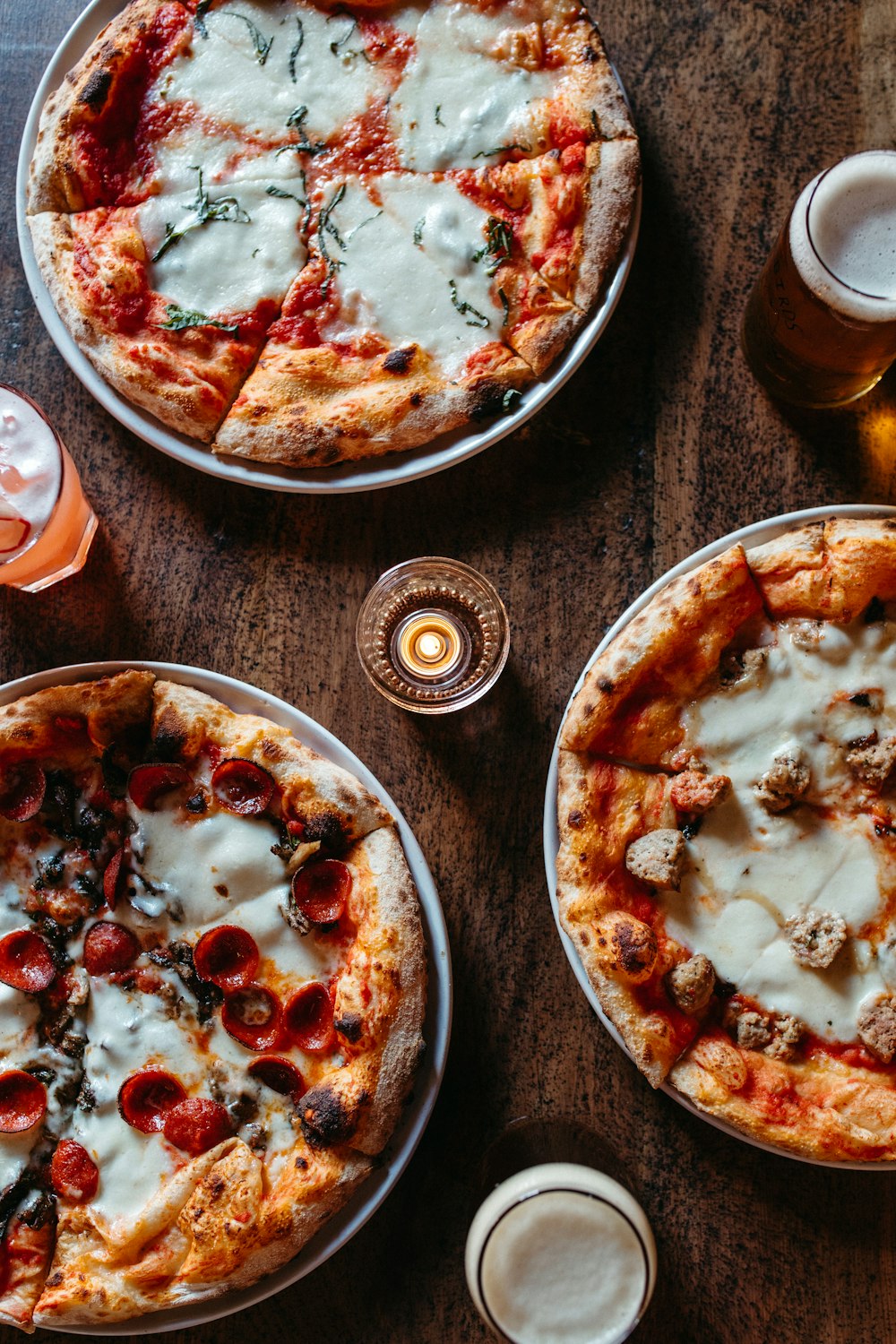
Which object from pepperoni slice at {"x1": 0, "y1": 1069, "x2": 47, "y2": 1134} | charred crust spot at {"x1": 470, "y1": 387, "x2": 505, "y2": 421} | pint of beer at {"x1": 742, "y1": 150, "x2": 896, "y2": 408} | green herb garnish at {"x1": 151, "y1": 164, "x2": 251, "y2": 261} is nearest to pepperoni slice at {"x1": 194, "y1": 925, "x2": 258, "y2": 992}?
pepperoni slice at {"x1": 0, "y1": 1069, "x2": 47, "y2": 1134}

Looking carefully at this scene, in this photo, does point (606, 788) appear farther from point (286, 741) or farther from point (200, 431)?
point (200, 431)

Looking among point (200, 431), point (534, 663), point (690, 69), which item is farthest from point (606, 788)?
point (690, 69)

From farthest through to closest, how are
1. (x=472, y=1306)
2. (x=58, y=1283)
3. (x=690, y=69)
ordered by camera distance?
(x=690, y=69) → (x=472, y=1306) → (x=58, y=1283)

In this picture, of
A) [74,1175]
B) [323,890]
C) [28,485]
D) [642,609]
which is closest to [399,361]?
[642,609]

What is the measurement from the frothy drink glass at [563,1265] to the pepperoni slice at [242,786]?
1.16 m

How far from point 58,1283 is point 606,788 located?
1.89m

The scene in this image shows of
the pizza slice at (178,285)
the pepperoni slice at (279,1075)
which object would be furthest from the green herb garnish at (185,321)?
the pepperoni slice at (279,1075)

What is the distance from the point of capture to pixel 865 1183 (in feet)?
10.6

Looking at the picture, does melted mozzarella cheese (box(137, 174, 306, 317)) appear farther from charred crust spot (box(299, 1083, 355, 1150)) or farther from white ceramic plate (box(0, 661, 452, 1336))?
charred crust spot (box(299, 1083, 355, 1150))

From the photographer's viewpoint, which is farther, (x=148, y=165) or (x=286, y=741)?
(x=148, y=165)

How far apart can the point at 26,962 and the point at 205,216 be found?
217cm

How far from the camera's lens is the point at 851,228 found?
299cm

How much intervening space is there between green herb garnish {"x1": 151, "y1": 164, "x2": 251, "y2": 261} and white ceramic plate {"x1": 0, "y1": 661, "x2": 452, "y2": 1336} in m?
1.26

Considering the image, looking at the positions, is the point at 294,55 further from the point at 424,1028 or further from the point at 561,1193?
the point at 561,1193
